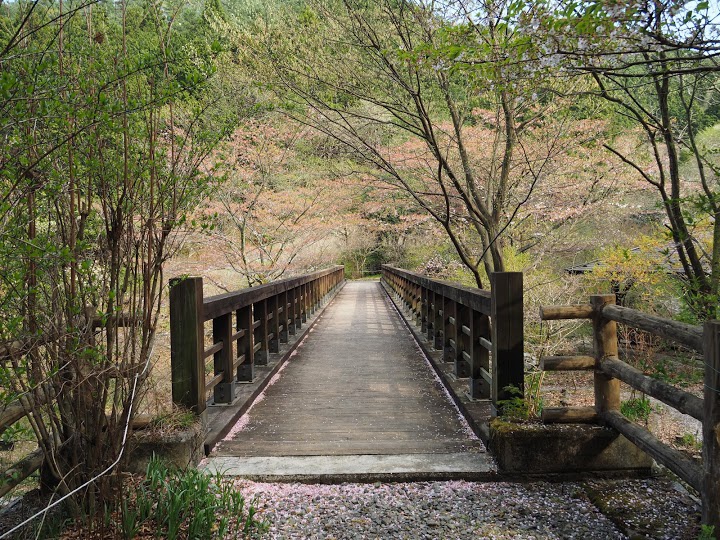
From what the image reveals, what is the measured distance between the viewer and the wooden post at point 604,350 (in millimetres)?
3215

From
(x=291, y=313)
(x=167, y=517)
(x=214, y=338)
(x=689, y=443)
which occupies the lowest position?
(x=689, y=443)

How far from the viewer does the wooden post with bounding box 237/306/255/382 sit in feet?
16.1

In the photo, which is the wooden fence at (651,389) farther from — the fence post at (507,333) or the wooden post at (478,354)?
the wooden post at (478,354)

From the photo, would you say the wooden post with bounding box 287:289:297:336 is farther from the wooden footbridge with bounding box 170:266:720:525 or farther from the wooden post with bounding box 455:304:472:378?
the wooden post with bounding box 455:304:472:378

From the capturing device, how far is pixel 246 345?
16.3 feet

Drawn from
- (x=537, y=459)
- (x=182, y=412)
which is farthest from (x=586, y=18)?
(x=182, y=412)

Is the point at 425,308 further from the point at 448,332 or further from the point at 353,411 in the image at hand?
the point at 353,411

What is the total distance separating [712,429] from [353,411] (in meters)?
2.81

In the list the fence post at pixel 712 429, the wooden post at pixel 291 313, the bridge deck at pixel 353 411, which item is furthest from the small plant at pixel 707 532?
the wooden post at pixel 291 313

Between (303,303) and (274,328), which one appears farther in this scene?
(303,303)

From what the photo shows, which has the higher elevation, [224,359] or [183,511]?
[224,359]

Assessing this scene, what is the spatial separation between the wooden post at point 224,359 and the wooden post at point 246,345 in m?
0.62

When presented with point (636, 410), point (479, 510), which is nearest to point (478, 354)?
point (479, 510)

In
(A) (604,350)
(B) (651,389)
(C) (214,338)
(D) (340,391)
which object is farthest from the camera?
(D) (340,391)
